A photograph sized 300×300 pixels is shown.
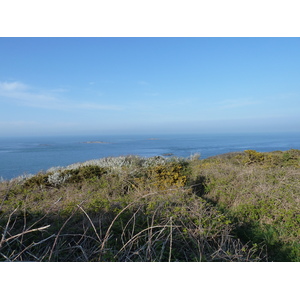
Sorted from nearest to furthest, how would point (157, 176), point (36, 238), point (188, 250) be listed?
point (188, 250)
point (36, 238)
point (157, 176)

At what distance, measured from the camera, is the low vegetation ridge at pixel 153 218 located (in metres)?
2.36

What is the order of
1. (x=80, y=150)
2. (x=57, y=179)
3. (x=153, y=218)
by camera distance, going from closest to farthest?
(x=153, y=218)
(x=57, y=179)
(x=80, y=150)

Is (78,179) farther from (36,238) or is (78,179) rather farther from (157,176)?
(36,238)

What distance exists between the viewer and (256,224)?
4.09 meters

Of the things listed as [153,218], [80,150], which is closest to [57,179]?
[153,218]

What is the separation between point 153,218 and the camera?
122 inches

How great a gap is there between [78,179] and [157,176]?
8.04ft

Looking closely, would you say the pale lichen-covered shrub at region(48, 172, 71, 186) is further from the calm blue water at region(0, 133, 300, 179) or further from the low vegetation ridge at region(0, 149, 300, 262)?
the calm blue water at region(0, 133, 300, 179)

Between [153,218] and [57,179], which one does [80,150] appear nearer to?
[57,179]

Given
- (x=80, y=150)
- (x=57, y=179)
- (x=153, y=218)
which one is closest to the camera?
(x=153, y=218)

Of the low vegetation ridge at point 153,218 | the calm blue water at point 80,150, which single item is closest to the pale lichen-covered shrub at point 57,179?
the low vegetation ridge at point 153,218
